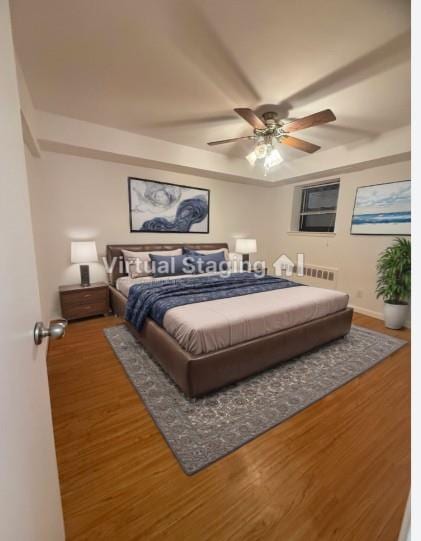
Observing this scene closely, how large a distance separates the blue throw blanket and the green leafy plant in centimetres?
138

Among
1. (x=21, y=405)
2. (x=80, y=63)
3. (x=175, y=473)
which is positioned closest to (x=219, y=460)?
(x=175, y=473)

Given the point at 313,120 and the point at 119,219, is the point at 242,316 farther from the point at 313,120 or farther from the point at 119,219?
the point at 119,219

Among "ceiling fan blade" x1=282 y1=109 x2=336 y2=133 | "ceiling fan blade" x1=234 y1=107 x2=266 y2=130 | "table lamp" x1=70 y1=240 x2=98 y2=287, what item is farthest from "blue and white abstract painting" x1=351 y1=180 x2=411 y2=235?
"table lamp" x1=70 y1=240 x2=98 y2=287

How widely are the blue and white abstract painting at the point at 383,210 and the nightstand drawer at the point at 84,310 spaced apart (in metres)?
4.11

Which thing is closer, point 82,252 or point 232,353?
point 232,353

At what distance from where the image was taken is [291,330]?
226 cm

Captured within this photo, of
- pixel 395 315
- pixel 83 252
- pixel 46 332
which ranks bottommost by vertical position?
pixel 395 315

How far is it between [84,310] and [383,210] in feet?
14.9

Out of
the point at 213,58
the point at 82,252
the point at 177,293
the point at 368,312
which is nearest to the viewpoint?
the point at 213,58

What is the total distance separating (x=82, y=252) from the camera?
310 cm

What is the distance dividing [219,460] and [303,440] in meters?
0.57

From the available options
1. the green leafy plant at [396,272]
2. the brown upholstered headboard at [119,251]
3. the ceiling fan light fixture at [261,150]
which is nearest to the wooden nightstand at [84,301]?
the brown upholstered headboard at [119,251]

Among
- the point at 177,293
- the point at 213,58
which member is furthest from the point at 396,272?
the point at 213,58

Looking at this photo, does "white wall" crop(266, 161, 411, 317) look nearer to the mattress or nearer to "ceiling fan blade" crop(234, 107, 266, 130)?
the mattress
